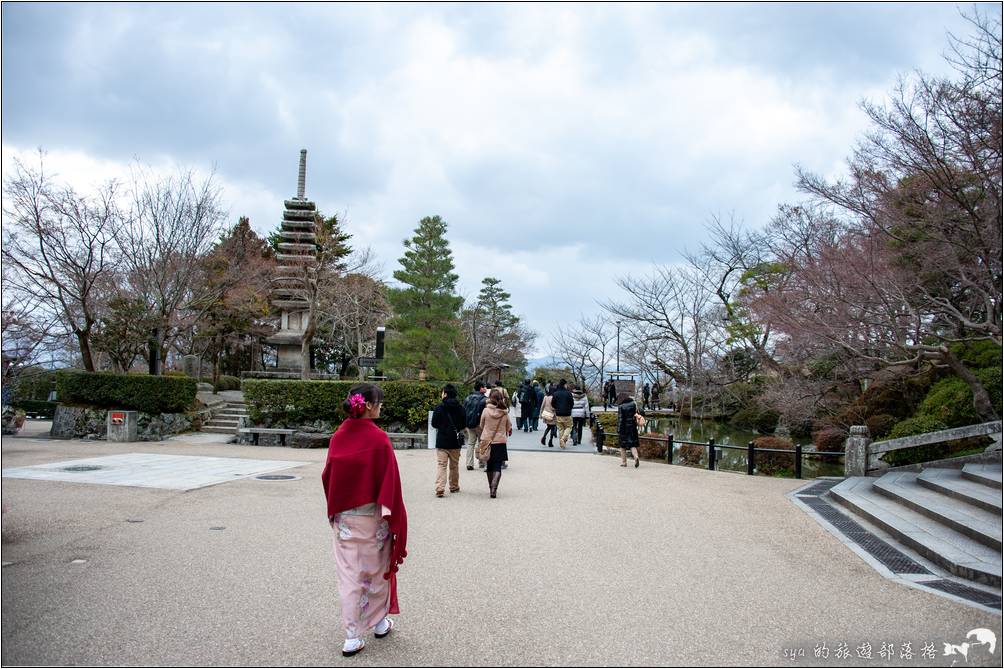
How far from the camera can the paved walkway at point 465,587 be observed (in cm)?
Result: 410

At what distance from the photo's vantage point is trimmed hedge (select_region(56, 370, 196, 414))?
19.1 metres

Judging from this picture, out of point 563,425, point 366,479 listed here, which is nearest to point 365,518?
point 366,479

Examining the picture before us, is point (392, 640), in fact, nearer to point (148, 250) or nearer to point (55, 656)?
point (55, 656)

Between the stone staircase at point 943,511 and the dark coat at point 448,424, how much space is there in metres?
5.53

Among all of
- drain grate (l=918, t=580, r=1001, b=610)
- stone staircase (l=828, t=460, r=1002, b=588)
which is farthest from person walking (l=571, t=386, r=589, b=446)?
drain grate (l=918, t=580, r=1001, b=610)

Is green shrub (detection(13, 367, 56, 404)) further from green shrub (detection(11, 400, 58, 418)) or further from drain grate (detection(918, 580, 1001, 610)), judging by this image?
drain grate (detection(918, 580, 1001, 610))

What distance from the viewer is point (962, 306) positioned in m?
13.4

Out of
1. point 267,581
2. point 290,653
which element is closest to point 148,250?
point 267,581

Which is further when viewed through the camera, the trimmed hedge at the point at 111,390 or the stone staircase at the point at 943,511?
the trimmed hedge at the point at 111,390

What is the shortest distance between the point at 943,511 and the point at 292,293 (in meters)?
29.3

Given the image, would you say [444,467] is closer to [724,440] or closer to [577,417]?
[577,417]

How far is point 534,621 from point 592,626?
39 cm

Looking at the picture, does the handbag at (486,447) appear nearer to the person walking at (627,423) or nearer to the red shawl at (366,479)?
the person walking at (627,423)

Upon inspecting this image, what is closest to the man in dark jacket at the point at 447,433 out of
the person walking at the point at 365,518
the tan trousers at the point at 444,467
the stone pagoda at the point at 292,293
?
the tan trousers at the point at 444,467
